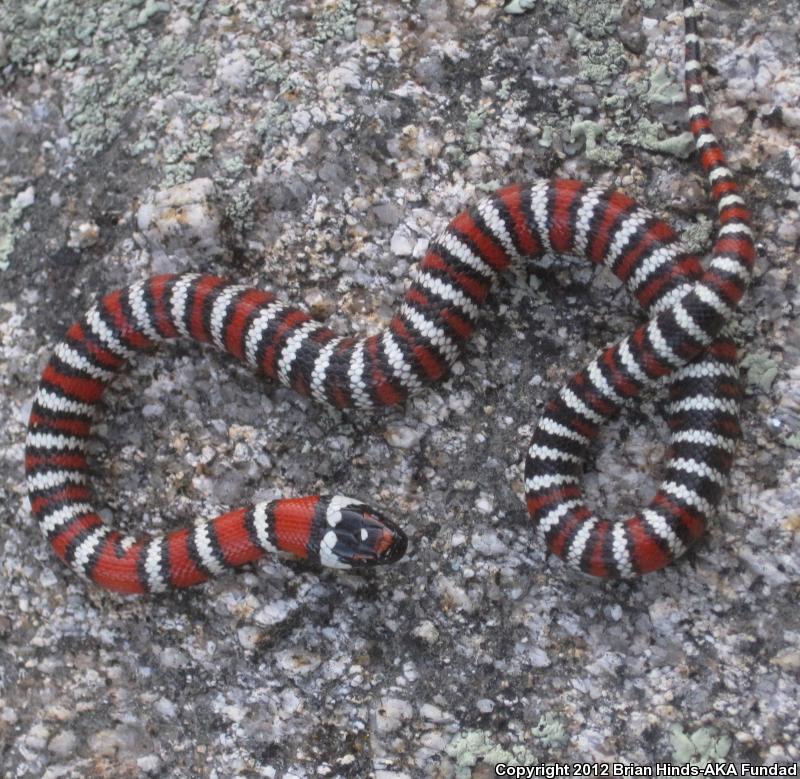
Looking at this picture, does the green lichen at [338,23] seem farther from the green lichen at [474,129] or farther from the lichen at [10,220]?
the lichen at [10,220]

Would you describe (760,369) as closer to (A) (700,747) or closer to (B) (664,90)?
(B) (664,90)

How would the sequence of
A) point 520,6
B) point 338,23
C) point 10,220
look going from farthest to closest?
point 10,220
point 338,23
point 520,6

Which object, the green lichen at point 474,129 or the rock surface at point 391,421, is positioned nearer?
the rock surface at point 391,421

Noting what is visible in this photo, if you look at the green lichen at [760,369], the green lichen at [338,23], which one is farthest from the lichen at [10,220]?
the green lichen at [760,369]

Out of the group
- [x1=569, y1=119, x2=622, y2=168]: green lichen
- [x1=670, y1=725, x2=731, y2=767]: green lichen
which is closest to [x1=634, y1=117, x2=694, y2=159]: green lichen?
[x1=569, y1=119, x2=622, y2=168]: green lichen

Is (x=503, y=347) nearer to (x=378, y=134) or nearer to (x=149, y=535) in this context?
(x=378, y=134)

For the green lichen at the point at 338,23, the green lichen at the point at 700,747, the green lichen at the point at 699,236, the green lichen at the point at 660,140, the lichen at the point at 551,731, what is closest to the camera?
the green lichen at the point at 700,747

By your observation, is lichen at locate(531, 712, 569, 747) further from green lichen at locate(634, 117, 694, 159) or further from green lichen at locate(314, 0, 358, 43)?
green lichen at locate(314, 0, 358, 43)

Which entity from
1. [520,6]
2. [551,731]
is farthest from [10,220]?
[551,731]
